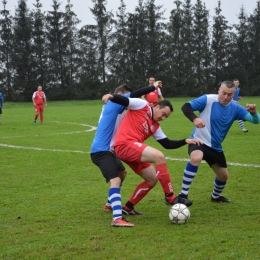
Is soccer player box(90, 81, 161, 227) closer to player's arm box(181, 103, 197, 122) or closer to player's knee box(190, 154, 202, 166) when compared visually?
player's arm box(181, 103, 197, 122)

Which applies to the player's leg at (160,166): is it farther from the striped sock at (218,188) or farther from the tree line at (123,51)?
the tree line at (123,51)

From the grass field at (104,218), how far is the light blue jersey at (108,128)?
0.98 metres

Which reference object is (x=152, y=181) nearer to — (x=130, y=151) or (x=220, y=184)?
(x=130, y=151)

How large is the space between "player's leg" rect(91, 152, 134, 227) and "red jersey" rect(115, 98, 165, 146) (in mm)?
257

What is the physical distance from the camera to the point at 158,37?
2623 inches

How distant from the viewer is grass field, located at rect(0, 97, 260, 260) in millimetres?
4824

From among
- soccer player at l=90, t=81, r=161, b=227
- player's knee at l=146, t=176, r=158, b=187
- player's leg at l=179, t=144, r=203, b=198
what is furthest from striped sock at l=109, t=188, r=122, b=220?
player's leg at l=179, t=144, r=203, b=198

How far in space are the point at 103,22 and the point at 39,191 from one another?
5864 centimetres

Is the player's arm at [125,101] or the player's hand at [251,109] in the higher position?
the player's arm at [125,101]

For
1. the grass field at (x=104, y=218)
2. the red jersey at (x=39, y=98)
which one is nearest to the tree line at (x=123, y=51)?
the red jersey at (x=39, y=98)

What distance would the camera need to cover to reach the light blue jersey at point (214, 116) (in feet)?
22.7

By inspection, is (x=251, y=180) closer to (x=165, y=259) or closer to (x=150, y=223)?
(x=150, y=223)

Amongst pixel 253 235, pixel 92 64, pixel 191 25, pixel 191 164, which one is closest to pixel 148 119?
pixel 191 164

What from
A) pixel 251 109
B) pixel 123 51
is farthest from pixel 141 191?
pixel 123 51
